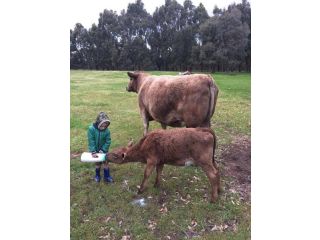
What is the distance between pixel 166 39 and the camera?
6.01 m

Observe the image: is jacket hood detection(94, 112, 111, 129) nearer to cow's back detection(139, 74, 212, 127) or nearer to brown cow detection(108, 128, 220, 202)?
brown cow detection(108, 128, 220, 202)

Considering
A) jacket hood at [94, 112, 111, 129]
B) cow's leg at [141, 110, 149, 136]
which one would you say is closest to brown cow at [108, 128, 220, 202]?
jacket hood at [94, 112, 111, 129]

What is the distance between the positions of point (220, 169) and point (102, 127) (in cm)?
198

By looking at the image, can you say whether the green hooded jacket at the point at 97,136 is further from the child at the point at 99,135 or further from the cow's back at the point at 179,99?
the cow's back at the point at 179,99

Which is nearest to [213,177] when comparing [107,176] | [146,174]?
[146,174]

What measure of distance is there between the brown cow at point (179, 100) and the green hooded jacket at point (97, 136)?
112 centimetres

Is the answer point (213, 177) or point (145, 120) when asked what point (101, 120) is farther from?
point (213, 177)

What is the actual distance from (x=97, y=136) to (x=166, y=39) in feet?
6.78

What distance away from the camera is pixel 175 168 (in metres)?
5.84

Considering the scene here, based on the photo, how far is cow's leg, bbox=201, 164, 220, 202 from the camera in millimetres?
4848

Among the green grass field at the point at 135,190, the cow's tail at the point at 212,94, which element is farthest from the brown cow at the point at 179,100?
the green grass field at the point at 135,190

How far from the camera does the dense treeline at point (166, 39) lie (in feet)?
18.4
